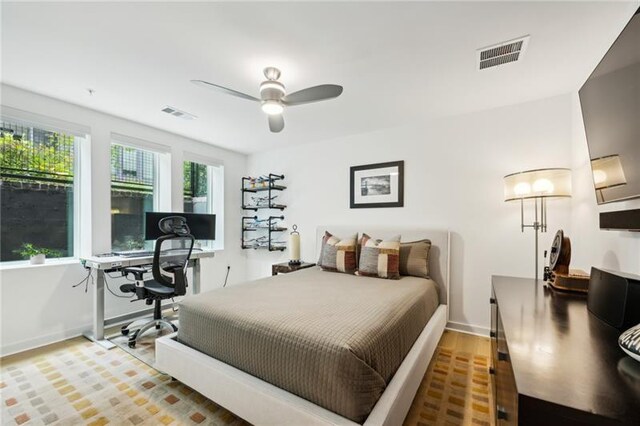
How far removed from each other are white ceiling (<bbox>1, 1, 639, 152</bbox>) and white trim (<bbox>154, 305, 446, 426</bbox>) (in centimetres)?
207

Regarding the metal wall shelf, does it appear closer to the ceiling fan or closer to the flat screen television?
the ceiling fan

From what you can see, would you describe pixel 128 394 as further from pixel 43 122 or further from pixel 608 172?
pixel 608 172

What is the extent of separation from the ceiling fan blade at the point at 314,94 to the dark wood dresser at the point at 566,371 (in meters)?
1.70

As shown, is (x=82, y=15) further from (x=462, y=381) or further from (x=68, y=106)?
(x=462, y=381)

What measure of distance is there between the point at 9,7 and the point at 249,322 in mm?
2312

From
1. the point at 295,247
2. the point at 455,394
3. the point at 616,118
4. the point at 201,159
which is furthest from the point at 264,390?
the point at 201,159

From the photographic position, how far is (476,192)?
9.75ft

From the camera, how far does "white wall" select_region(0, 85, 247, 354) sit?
252 cm

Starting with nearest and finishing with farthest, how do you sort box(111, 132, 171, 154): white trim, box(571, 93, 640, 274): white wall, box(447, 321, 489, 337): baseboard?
box(571, 93, 640, 274): white wall → box(447, 321, 489, 337): baseboard → box(111, 132, 171, 154): white trim

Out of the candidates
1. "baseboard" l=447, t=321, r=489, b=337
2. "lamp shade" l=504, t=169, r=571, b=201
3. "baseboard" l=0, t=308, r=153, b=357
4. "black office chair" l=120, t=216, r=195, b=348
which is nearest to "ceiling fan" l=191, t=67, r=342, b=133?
"black office chair" l=120, t=216, r=195, b=348

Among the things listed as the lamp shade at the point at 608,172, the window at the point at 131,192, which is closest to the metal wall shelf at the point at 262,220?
the window at the point at 131,192

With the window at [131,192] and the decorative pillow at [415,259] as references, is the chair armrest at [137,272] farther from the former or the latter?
the decorative pillow at [415,259]

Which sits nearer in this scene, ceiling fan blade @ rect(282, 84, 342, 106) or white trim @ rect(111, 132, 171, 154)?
ceiling fan blade @ rect(282, 84, 342, 106)

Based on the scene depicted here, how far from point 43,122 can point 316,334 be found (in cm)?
339
